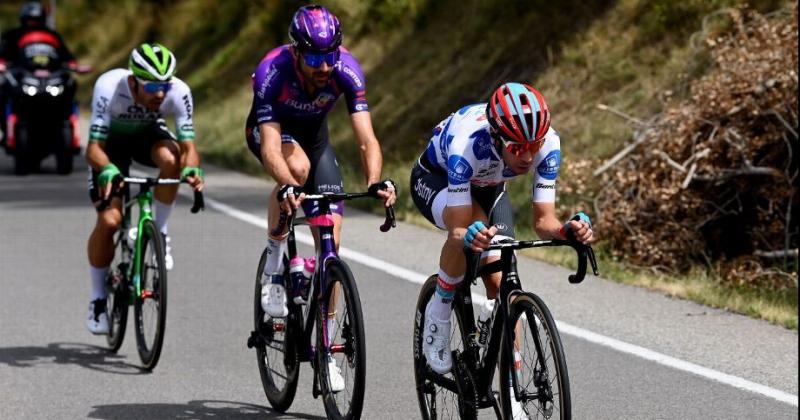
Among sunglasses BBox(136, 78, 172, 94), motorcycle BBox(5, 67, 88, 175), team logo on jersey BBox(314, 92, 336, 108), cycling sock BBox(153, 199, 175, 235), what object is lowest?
cycling sock BBox(153, 199, 175, 235)

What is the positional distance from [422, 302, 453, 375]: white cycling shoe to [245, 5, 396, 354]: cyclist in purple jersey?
2.71 feet

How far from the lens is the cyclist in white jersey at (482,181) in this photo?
5.74 meters

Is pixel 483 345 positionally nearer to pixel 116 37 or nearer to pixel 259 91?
pixel 259 91

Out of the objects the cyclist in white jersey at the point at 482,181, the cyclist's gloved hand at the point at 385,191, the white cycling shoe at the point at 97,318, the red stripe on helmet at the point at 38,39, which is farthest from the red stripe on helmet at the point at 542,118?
the red stripe on helmet at the point at 38,39

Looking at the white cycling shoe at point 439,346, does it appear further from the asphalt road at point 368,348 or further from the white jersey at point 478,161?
the asphalt road at point 368,348

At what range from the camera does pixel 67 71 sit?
19.2m

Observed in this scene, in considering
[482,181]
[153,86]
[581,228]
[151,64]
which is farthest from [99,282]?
[581,228]

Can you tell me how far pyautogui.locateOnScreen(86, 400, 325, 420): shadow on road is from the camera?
23.9 ft

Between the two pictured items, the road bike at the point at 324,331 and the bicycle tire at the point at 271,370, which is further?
the bicycle tire at the point at 271,370

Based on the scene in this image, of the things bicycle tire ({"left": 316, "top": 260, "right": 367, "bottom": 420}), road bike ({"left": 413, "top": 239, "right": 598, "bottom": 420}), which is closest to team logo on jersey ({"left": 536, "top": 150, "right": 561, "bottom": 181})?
road bike ({"left": 413, "top": 239, "right": 598, "bottom": 420})

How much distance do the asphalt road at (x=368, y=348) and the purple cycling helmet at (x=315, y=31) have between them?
177 cm

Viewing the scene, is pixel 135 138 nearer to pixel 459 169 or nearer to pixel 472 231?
pixel 459 169

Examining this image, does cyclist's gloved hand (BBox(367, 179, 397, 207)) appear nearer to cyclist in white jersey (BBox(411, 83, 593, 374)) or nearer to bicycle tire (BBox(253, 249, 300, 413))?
cyclist in white jersey (BBox(411, 83, 593, 374))

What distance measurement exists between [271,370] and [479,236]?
236 centimetres
